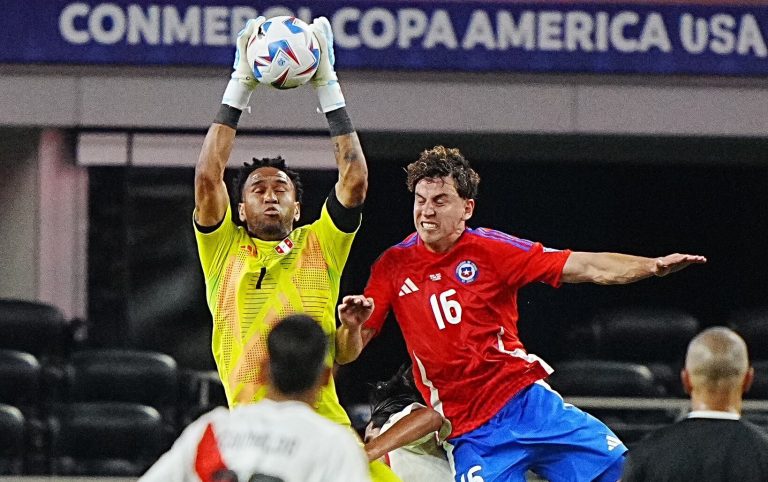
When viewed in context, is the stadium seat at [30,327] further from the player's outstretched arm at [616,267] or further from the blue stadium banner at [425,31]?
the player's outstretched arm at [616,267]

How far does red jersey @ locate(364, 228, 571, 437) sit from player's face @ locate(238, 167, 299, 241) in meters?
0.54

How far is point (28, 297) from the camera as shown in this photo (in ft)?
35.7

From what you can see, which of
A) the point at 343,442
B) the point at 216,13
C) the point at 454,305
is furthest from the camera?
the point at 216,13

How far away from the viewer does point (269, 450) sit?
405cm

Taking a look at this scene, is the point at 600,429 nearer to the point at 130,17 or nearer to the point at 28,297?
the point at 130,17

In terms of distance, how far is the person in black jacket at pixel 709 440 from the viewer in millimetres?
4582

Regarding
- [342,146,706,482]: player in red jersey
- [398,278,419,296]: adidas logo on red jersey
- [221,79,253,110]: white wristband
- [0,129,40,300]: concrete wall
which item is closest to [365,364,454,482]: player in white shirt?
[342,146,706,482]: player in red jersey

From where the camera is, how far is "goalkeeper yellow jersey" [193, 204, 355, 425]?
20.0 ft

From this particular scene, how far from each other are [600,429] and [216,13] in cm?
439

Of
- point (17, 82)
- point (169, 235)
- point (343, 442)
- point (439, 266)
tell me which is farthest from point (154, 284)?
point (343, 442)

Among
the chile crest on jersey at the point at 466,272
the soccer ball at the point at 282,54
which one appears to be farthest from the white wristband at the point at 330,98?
the chile crest on jersey at the point at 466,272

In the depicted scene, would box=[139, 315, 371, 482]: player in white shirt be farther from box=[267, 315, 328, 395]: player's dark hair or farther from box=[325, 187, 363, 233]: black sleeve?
box=[325, 187, 363, 233]: black sleeve

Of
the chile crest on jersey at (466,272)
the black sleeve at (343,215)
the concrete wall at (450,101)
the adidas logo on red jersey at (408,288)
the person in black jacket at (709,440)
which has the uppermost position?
the concrete wall at (450,101)

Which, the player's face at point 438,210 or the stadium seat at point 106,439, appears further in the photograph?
the stadium seat at point 106,439
